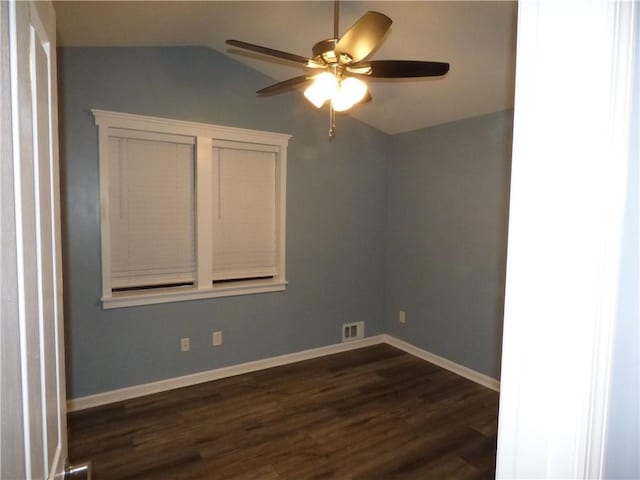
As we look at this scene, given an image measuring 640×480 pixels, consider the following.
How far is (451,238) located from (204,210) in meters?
2.38

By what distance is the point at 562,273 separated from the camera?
0.56 metres

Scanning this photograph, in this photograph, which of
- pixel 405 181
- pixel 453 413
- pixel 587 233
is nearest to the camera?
pixel 587 233

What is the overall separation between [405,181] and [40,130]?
3.83 meters

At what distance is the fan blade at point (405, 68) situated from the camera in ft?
6.33

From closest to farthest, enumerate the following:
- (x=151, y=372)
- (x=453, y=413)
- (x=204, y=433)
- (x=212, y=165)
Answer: (x=204, y=433)
(x=453, y=413)
(x=151, y=372)
(x=212, y=165)

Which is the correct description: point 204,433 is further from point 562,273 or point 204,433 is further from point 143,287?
point 562,273

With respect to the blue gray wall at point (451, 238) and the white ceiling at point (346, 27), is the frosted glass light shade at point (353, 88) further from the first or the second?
the blue gray wall at point (451, 238)

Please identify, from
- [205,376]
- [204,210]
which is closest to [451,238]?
[204,210]

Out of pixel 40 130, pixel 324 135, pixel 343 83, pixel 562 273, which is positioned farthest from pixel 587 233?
pixel 324 135

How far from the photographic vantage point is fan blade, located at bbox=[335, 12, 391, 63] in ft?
5.11

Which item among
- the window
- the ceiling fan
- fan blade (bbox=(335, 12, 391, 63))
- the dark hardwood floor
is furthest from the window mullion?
fan blade (bbox=(335, 12, 391, 63))

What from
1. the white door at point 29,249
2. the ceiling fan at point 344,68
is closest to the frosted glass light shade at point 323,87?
the ceiling fan at point 344,68

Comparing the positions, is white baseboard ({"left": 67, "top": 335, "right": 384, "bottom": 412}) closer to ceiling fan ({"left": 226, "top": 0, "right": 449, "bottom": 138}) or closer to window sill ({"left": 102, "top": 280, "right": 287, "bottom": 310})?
window sill ({"left": 102, "top": 280, "right": 287, "bottom": 310})

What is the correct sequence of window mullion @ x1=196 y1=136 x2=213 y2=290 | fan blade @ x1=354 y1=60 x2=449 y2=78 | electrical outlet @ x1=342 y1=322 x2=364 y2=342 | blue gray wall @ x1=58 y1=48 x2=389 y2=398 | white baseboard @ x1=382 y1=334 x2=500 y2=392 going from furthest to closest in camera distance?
electrical outlet @ x1=342 y1=322 x2=364 y2=342, white baseboard @ x1=382 y1=334 x2=500 y2=392, window mullion @ x1=196 y1=136 x2=213 y2=290, blue gray wall @ x1=58 y1=48 x2=389 y2=398, fan blade @ x1=354 y1=60 x2=449 y2=78
